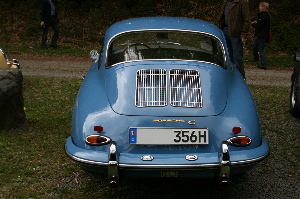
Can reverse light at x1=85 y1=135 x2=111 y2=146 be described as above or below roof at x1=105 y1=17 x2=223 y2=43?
below

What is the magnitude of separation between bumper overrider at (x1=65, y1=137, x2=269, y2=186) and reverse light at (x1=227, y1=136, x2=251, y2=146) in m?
0.10

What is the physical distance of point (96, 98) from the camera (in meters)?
4.50

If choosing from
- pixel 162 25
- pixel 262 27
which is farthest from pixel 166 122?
pixel 262 27

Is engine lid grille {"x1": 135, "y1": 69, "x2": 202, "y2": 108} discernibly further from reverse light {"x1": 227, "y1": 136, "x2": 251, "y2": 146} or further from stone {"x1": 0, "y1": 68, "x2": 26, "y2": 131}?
stone {"x1": 0, "y1": 68, "x2": 26, "y2": 131}

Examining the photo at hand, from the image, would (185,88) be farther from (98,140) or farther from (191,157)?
(98,140)

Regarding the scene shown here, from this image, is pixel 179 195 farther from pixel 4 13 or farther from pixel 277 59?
pixel 4 13

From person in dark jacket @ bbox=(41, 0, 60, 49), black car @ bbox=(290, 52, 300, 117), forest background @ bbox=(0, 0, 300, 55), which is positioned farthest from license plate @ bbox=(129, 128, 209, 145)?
forest background @ bbox=(0, 0, 300, 55)

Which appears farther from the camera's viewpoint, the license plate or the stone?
the stone

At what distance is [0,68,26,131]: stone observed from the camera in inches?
230

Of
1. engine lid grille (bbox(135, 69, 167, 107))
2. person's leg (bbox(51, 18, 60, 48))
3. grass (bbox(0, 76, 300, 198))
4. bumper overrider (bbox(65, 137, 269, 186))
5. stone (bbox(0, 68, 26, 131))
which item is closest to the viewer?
bumper overrider (bbox(65, 137, 269, 186))

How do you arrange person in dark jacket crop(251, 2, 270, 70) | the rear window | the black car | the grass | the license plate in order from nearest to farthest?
the license plate < the grass < the rear window < the black car < person in dark jacket crop(251, 2, 270, 70)

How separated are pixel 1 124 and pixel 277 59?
1060 cm

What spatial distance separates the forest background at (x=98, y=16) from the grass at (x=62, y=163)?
8979 mm

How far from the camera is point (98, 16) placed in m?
17.5
